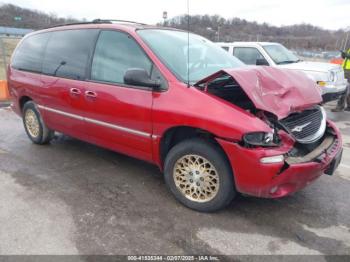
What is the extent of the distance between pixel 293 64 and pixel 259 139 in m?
6.26

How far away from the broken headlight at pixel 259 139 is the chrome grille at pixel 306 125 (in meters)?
0.21

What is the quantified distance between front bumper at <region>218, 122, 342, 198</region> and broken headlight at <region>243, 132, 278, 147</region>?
5cm

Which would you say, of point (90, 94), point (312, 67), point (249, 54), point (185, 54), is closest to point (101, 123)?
point (90, 94)

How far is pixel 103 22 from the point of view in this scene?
4.30m

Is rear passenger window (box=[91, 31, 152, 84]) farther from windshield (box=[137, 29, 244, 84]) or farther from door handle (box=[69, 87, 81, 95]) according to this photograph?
door handle (box=[69, 87, 81, 95])

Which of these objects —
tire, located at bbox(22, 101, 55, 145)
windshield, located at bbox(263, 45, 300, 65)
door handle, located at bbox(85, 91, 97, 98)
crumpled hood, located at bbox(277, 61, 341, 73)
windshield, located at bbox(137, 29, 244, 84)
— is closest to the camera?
windshield, located at bbox(137, 29, 244, 84)

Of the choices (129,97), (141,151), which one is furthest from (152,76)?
(141,151)

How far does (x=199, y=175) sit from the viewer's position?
10.7ft

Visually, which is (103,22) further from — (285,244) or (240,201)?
(285,244)

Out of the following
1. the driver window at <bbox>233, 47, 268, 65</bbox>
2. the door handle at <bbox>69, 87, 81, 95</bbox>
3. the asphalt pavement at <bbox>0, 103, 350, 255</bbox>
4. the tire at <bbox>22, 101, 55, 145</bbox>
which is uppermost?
the driver window at <bbox>233, 47, 268, 65</bbox>

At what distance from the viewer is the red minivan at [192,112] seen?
9.53 ft

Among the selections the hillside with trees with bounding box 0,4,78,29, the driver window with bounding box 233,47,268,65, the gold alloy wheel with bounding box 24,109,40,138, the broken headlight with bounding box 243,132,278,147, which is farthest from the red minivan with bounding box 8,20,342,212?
the hillside with trees with bounding box 0,4,78,29

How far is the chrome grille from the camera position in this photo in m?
3.08

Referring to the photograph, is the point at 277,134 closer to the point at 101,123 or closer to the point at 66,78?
the point at 101,123
